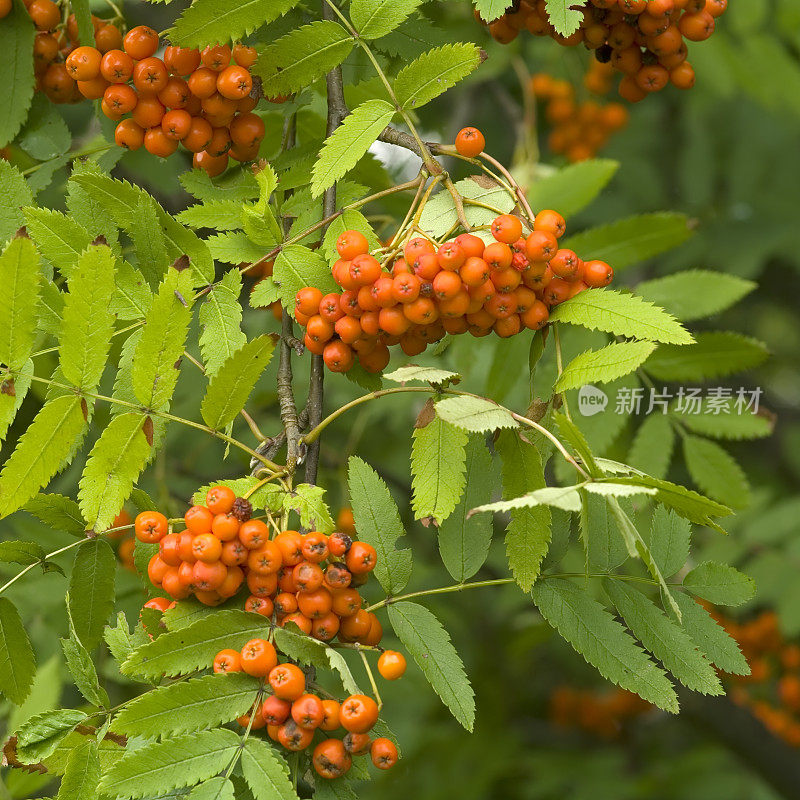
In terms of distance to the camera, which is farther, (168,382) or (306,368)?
(306,368)

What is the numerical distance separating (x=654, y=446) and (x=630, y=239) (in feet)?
1.83

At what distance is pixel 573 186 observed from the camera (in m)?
2.48

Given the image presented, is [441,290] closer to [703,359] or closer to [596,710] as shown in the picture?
[703,359]

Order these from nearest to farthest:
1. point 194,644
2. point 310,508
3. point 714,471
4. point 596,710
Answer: point 194,644 → point 310,508 → point 714,471 → point 596,710

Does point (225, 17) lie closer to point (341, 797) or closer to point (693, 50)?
point (341, 797)

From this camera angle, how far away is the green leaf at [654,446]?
7.34 ft

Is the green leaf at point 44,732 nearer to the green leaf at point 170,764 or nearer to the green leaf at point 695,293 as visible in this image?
the green leaf at point 170,764

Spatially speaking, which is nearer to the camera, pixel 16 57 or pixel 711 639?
pixel 711 639

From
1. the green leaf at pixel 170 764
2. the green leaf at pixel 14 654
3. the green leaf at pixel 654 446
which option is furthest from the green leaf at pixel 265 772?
the green leaf at pixel 654 446

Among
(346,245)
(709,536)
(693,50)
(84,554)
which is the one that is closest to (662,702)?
(346,245)

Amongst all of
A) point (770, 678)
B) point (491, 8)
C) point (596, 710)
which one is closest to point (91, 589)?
point (491, 8)

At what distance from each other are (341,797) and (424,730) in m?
2.68

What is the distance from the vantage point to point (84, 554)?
1.59 m

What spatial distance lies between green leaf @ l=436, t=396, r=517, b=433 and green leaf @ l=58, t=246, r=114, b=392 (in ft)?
1.85
